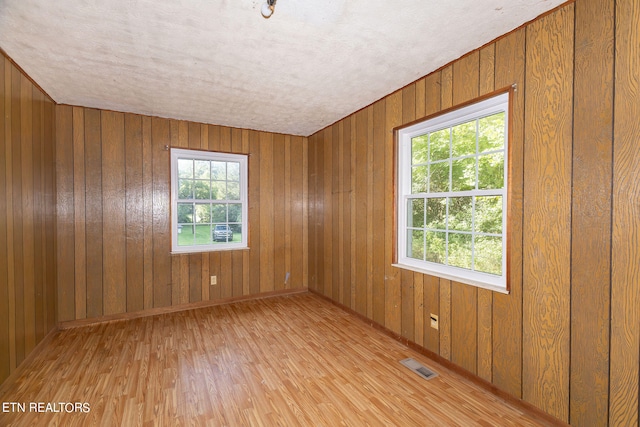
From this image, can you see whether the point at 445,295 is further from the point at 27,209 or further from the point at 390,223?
the point at 27,209

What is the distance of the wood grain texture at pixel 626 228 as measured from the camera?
1.44 m

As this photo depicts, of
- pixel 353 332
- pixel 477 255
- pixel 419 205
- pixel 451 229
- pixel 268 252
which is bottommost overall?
pixel 353 332

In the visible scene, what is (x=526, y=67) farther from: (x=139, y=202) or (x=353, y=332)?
(x=139, y=202)

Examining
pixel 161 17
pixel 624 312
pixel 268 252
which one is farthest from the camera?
pixel 268 252

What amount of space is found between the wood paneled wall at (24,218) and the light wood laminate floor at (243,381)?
13.4 inches

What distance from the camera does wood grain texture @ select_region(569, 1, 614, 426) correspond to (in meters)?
1.54

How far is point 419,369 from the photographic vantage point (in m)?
2.40

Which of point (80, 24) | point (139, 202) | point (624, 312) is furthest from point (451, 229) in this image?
point (139, 202)

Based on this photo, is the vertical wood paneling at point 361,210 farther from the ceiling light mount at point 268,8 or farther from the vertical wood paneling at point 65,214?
the vertical wood paneling at point 65,214

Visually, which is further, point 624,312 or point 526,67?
point 526,67

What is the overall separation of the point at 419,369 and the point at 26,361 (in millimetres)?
3415

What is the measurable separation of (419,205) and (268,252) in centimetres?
260

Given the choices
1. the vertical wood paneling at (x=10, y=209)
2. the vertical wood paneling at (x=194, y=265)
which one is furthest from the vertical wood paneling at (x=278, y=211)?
the vertical wood paneling at (x=10, y=209)

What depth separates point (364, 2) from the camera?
67.0 inches
